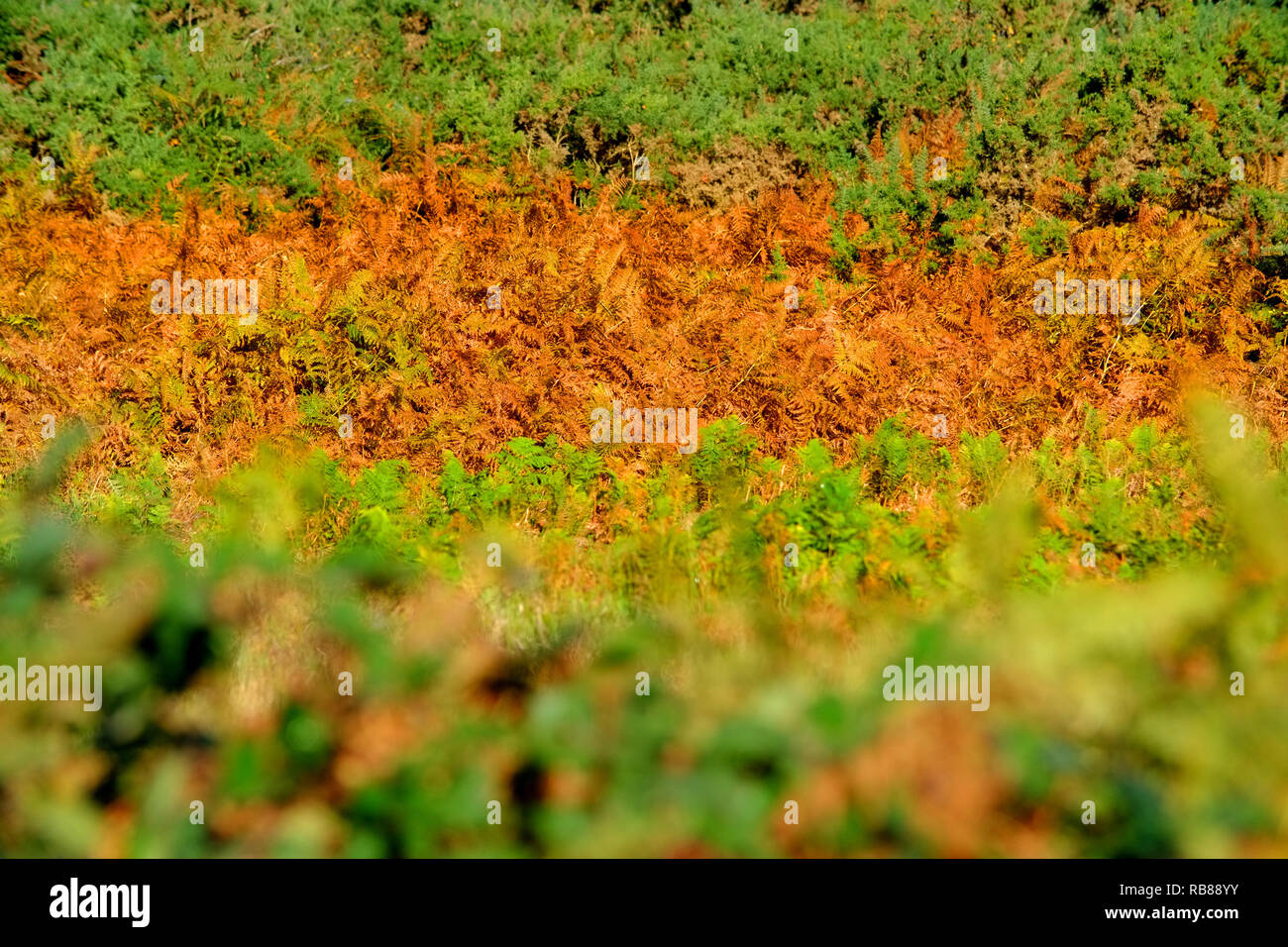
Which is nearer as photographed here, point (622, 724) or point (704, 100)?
point (622, 724)

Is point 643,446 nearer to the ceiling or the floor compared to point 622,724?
nearer to the ceiling

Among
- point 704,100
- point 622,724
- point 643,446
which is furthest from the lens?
point 704,100

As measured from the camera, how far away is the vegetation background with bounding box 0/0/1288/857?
63.3 inches

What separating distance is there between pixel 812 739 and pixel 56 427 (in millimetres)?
6506

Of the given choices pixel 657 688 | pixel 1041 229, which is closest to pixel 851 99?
pixel 1041 229

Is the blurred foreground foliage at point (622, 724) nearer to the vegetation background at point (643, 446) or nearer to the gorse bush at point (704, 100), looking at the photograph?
the vegetation background at point (643, 446)

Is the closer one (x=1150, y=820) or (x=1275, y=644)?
(x=1150, y=820)

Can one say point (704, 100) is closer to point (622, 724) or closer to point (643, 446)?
point (643, 446)

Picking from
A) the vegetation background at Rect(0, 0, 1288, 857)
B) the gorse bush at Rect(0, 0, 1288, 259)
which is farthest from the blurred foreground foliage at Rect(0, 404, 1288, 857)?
the gorse bush at Rect(0, 0, 1288, 259)

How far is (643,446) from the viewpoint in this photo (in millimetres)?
6434

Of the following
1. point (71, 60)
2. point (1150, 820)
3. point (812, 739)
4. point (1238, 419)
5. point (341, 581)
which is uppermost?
point (71, 60)

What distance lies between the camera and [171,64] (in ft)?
34.1

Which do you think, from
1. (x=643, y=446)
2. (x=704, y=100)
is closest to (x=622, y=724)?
(x=643, y=446)

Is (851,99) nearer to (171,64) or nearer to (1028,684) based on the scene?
(171,64)
